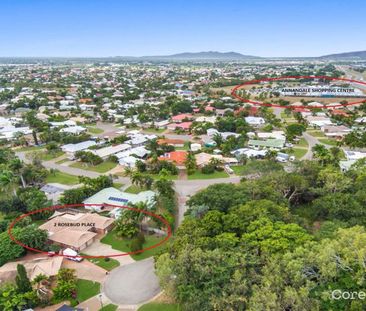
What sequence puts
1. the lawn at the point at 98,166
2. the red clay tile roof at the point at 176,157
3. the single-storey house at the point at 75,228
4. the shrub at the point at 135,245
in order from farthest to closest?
the lawn at the point at 98,166 < the red clay tile roof at the point at 176,157 < the single-storey house at the point at 75,228 < the shrub at the point at 135,245

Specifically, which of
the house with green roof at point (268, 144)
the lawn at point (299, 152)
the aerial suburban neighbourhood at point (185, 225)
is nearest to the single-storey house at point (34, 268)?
the aerial suburban neighbourhood at point (185, 225)

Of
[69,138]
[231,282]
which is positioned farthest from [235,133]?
[231,282]

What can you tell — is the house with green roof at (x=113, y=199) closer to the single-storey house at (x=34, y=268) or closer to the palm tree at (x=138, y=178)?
the palm tree at (x=138, y=178)

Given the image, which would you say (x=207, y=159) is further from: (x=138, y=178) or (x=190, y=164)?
(x=138, y=178)

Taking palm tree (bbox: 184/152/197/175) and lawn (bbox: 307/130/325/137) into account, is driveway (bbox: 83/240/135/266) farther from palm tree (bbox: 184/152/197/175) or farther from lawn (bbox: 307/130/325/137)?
lawn (bbox: 307/130/325/137)

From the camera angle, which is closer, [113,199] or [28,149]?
[113,199]

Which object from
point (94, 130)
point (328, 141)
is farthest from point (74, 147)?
point (328, 141)

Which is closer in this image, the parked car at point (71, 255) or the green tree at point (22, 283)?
the green tree at point (22, 283)
